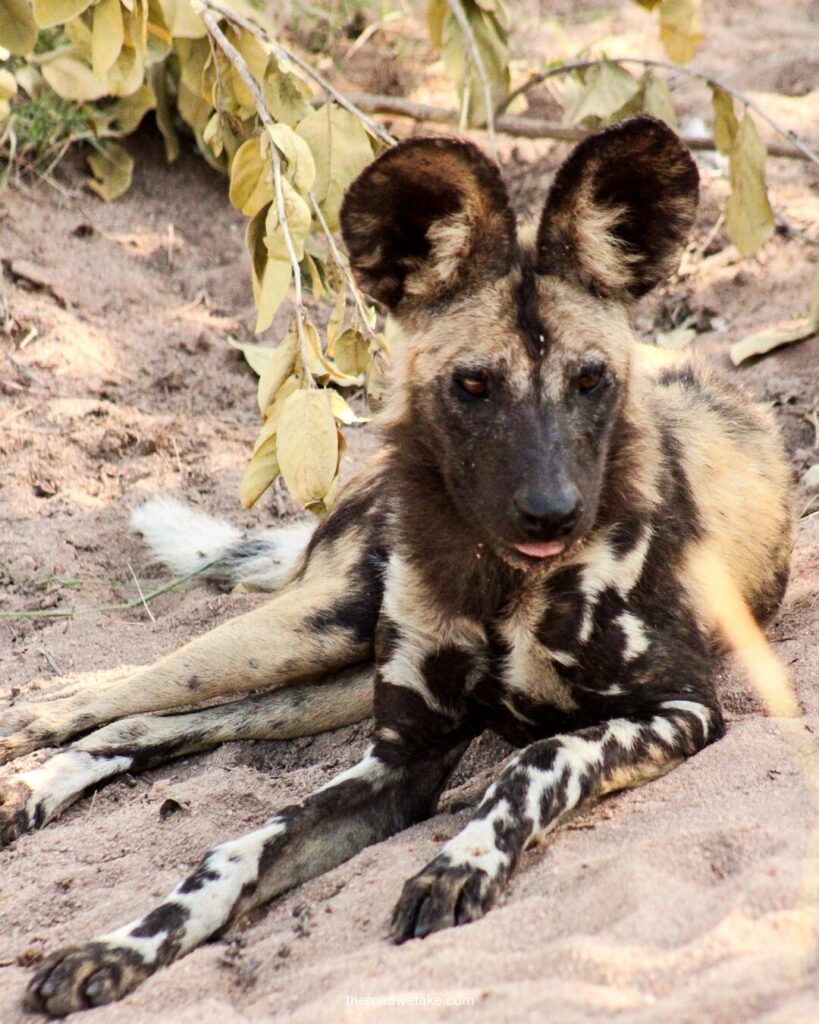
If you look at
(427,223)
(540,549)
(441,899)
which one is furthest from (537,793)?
(427,223)

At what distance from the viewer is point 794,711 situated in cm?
267

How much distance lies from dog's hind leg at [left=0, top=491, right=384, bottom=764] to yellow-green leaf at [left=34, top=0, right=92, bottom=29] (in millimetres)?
1318

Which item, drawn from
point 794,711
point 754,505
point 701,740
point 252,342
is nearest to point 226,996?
point 701,740

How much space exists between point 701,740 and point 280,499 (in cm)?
215

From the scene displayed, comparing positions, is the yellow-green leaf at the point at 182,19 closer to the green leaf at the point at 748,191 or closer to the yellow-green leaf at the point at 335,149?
the yellow-green leaf at the point at 335,149

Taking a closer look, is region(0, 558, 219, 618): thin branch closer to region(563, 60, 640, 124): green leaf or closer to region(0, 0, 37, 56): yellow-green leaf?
region(0, 0, 37, 56): yellow-green leaf

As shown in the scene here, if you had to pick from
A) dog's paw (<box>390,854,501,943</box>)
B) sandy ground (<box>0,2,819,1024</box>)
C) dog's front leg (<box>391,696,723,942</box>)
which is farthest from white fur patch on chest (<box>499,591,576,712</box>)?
dog's paw (<box>390,854,501,943</box>)

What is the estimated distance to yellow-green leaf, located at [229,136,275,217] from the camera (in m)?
3.31

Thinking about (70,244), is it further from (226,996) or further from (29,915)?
(226,996)

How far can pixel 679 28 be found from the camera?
405cm


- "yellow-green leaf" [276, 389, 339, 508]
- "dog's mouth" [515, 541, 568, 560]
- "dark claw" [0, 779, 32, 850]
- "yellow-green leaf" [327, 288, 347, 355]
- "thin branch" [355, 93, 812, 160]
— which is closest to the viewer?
"dog's mouth" [515, 541, 568, 560]

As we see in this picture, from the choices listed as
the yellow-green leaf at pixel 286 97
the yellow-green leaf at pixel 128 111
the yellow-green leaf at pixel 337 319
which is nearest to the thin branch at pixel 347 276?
the yellow-green leaf at pixel 337 319

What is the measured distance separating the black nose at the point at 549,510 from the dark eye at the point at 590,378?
0.25 metres

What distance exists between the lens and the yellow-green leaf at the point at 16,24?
342 centimetres
